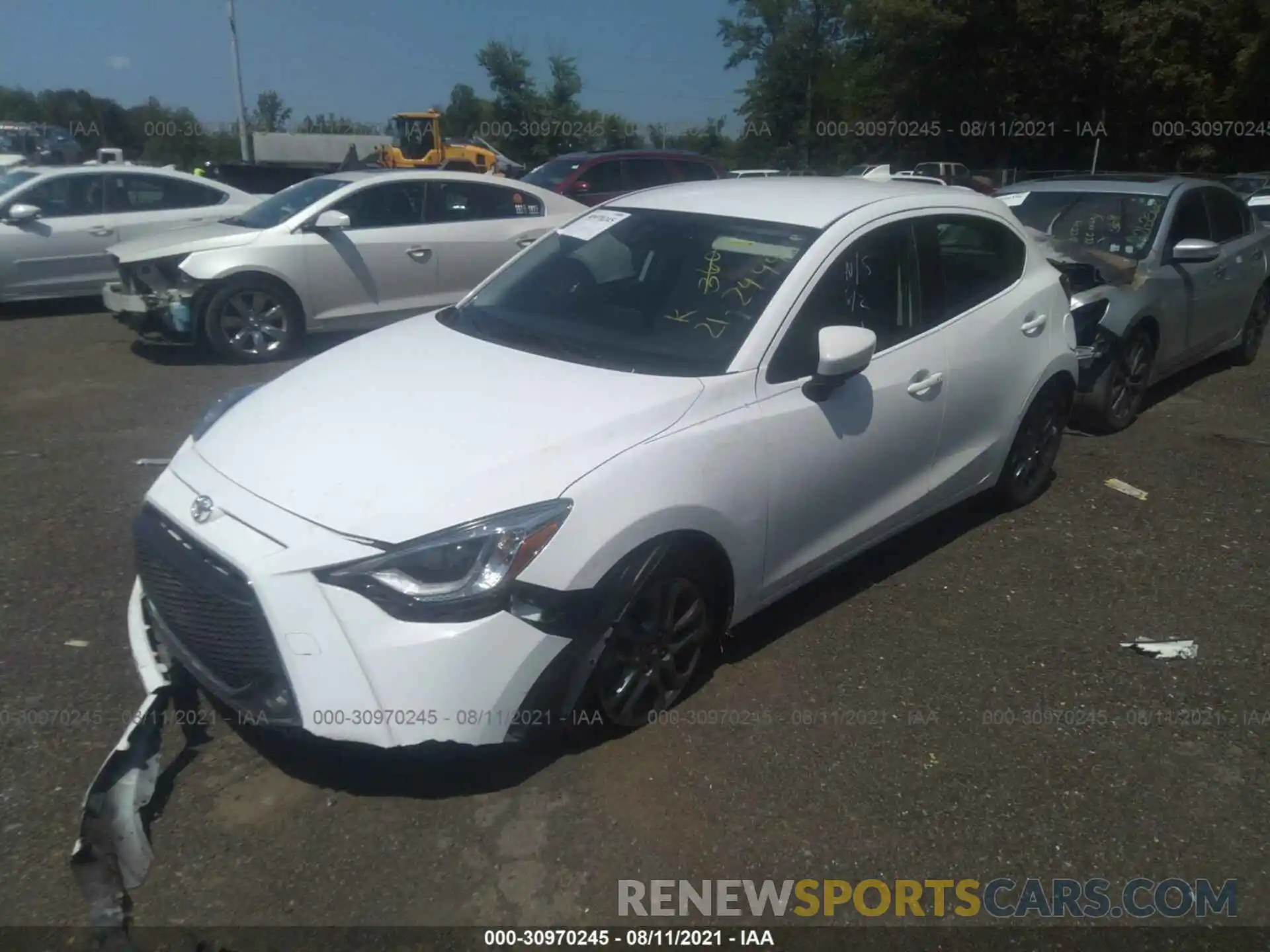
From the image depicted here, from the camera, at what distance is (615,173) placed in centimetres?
1473

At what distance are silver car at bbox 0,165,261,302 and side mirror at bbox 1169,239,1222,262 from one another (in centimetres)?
884

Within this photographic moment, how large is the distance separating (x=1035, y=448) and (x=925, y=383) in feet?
4.87

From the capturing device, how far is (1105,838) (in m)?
3.15

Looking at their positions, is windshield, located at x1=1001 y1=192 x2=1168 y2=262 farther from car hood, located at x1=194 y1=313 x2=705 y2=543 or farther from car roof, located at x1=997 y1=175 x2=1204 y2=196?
car hood, located at x1=194 y1=313 x2=705 y2=543

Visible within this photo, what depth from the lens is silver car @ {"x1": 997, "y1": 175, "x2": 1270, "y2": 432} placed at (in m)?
6.70

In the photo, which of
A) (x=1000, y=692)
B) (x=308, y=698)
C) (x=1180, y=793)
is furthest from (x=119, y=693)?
(x=1180, y=793)

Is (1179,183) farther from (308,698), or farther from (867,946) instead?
(308,698)

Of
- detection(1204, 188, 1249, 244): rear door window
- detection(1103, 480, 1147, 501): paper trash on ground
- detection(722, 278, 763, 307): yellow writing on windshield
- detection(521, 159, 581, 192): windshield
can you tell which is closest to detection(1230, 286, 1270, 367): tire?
detection(1204, 188, 1249, 244): rear door window

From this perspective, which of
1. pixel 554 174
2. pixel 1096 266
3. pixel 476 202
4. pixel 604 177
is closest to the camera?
pixel 1096 266

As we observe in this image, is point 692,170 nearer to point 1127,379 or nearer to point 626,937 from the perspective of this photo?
point 1127,379

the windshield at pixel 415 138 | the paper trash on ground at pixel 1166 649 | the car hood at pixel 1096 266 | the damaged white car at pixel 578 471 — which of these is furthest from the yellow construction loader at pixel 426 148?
the paper trash on ground at pixel 1166 649

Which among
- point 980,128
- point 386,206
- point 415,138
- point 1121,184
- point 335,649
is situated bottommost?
point 335,649

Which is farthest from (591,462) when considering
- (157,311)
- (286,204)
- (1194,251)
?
(286,204)

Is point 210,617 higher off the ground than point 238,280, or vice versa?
point 238,280
